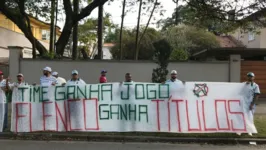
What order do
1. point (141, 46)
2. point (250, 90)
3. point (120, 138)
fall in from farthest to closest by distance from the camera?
point (141, 46), point (250, 90), point (120, 138)

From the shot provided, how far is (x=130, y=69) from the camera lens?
1683 cm

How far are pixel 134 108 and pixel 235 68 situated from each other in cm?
873

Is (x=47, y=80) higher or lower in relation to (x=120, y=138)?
higher

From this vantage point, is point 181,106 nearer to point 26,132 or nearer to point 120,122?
point 120,122

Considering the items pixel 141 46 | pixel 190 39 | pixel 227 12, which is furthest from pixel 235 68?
pixel 141 46

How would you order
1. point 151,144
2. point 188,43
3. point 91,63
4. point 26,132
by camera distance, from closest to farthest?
1. point 151,144
2. point 26,132
3. point 91,63
4. point 188,43

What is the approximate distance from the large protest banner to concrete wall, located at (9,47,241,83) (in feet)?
23.6

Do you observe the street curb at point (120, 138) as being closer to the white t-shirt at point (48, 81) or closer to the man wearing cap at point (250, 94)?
the man wearing cap at point (250, 94)

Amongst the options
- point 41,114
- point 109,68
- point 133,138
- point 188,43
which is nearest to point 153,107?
point 133,138

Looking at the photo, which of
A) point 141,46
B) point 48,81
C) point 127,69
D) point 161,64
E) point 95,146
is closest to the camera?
point 95,146

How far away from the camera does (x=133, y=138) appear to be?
28.9 feet

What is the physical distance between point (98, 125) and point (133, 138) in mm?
1037

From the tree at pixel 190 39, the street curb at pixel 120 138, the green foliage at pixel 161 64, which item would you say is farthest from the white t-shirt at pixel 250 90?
the tree at pixel 190 39

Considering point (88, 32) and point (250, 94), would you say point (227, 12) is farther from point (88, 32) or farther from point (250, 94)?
point (88, 32)
